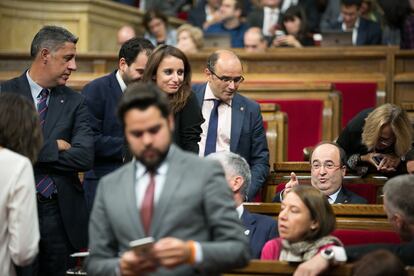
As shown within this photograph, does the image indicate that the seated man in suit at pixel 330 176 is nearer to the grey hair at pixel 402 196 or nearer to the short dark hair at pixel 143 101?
the grey hair at pixel 402 196

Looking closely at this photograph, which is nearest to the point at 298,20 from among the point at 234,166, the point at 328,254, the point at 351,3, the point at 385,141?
the point at 351,3

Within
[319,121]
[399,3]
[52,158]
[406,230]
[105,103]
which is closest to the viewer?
[406,230]

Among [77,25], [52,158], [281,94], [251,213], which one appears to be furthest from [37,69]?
[77,25]

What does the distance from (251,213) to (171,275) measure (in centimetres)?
186

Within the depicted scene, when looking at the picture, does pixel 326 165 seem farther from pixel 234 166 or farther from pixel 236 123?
pixel 234 166

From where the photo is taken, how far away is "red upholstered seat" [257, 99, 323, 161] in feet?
27.6

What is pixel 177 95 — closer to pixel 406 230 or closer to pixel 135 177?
pixel 406 230

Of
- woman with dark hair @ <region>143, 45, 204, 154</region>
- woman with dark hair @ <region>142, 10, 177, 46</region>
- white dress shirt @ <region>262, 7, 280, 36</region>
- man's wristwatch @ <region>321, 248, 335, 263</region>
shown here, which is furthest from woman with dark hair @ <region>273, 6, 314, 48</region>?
man's wristwatch @ <region>321, 248, 335, 263</region>

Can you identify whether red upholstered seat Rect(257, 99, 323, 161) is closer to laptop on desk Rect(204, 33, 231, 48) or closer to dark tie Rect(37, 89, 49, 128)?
laptop on desk Rect(204, 33, 231, 48)

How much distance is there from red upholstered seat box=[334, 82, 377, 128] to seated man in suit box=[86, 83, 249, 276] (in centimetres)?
550

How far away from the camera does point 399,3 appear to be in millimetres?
10234

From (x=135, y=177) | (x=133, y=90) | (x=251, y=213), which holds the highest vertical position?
(x=133, y=90)

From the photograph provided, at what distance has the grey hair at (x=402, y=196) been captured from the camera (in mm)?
4422

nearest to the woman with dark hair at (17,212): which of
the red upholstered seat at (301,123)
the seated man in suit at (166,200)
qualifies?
the seated man in suit at (166,200)
